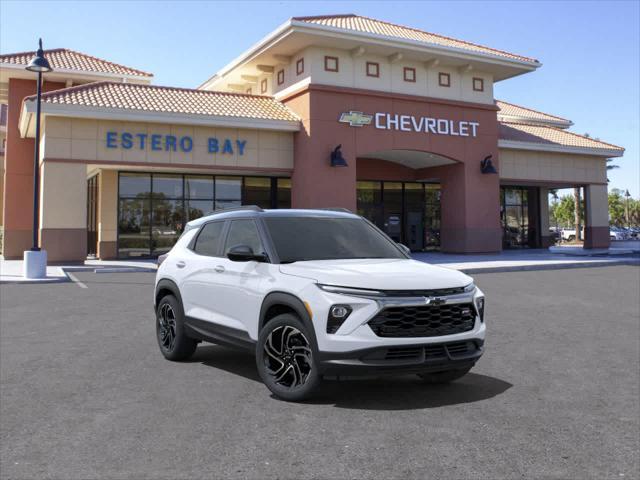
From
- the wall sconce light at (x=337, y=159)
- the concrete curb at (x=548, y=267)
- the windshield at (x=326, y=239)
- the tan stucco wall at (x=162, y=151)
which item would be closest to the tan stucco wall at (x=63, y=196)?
the tan stucco wall at (x=162, y=151)

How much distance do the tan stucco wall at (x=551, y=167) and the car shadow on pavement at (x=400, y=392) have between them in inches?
1080

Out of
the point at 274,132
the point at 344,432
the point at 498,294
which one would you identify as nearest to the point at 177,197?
the point at 274,132

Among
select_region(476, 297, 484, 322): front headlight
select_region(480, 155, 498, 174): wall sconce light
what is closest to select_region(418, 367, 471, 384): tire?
select_region(476, 297, 484, 322): front headlight

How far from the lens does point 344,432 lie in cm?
458

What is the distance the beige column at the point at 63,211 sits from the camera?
74.0ft

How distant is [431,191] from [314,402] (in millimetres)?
30004

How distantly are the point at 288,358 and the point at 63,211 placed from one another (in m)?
20.2

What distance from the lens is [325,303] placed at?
4.91m

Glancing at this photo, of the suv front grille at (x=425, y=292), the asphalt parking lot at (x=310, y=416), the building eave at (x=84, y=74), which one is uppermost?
the building eave at (x=84, y=74)

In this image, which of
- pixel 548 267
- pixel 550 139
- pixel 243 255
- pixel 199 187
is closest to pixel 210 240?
pixel 243 255

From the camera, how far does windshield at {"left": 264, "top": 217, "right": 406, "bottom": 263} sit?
593 cm

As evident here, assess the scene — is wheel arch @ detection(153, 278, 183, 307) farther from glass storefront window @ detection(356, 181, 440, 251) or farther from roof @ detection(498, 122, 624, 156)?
roof @ detection(498, 122, 624, 156)

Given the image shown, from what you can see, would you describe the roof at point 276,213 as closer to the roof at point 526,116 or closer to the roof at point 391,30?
the roof at point 391,30

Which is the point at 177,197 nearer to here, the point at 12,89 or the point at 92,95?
the point at 92,95
